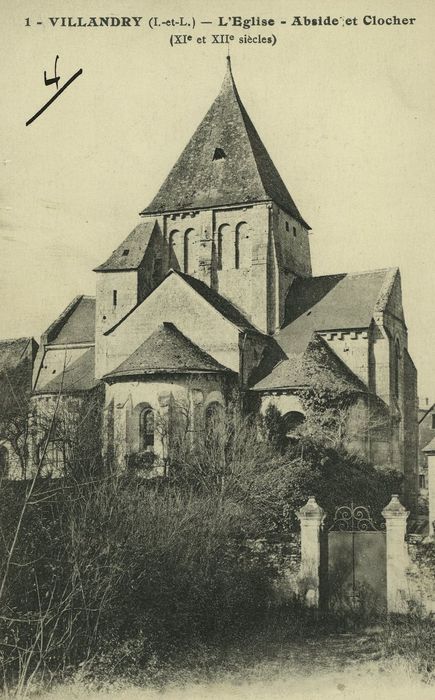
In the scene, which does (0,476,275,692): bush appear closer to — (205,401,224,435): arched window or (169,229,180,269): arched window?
(205,401,224,435): arched window

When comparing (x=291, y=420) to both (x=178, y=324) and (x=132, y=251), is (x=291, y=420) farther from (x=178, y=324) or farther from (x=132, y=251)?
(x=132, y=251)

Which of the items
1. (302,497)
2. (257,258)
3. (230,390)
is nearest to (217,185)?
(257,258)

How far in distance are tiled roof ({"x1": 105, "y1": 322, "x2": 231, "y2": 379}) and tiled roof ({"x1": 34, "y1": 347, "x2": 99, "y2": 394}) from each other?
16.6 ft

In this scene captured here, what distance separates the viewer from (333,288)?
141 feet

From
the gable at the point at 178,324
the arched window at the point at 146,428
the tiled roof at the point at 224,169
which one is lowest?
the arched window at the point at 146,428

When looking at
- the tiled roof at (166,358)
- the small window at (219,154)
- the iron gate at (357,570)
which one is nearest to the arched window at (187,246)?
the small window at (219,154)

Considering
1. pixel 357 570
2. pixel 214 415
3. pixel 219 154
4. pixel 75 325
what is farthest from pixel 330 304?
pixel 357 570

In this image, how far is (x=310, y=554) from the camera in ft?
72.3

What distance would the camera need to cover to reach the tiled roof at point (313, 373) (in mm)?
36188

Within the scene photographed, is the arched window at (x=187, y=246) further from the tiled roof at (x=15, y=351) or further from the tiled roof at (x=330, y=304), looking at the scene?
the tiled roof at (x=15, y=351)

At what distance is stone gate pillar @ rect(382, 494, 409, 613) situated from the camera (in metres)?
21.1

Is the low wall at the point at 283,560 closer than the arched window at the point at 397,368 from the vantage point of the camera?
Yes

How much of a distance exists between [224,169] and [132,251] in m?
6.58

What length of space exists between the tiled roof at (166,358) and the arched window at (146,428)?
1.73 m
